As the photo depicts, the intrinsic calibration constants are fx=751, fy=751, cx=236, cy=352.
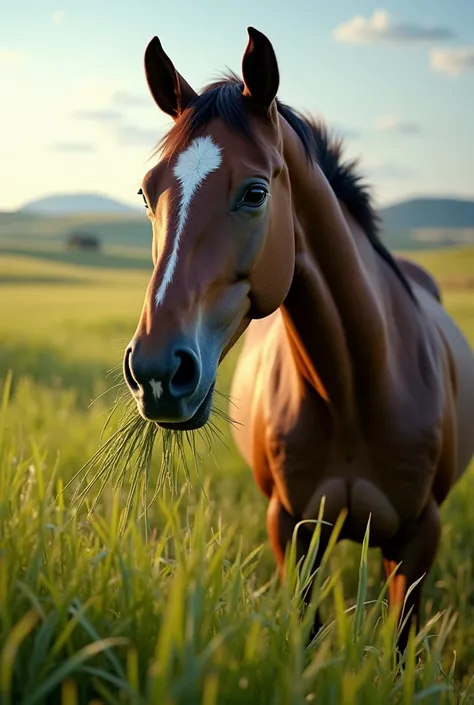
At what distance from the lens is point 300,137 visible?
2678 millimetres

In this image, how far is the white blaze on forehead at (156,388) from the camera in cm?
194

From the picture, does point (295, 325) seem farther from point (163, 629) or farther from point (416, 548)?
point (163, 629)

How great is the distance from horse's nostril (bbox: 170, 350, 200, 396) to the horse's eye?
0.54 meters

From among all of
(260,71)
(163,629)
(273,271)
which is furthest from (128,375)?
(260,71)

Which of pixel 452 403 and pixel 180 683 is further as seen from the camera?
pixel 452 403

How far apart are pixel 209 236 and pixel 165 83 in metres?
0.75

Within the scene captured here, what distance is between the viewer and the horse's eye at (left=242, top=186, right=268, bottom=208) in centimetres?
224

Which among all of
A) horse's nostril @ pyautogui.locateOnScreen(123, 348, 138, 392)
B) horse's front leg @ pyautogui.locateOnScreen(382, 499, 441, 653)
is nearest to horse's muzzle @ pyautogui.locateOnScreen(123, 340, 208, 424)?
horse's nostril @ pyautogui.locateOnScreen(123, 348, 138, 392)

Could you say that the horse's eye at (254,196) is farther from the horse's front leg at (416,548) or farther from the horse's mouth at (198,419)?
the horse's front leg at (416,548)

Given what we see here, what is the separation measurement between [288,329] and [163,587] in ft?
4.00

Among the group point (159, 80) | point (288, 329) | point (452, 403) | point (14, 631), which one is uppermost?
point (159, 80)

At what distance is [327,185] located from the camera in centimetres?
279

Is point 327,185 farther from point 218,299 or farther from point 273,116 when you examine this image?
point 218,299

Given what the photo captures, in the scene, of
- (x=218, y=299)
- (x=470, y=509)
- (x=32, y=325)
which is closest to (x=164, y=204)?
(x=218, y=299)
